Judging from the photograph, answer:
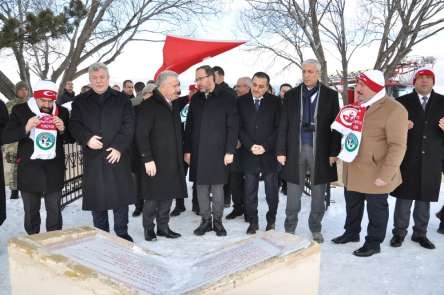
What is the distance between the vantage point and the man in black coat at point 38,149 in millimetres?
4008

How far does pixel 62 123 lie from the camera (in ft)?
13.6

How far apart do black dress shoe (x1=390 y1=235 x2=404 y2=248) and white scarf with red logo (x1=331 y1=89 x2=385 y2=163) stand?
1185 mm

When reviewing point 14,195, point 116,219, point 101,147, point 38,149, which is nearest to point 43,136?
point 38,149

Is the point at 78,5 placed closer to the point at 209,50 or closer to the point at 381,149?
the point at 209,50

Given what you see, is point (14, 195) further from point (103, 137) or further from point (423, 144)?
point (423, 144)

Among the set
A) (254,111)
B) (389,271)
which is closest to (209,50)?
(254,111)

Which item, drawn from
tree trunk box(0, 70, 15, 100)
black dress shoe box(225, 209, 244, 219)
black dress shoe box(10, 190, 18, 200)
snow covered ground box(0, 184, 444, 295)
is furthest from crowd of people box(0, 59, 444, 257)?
tree trunk box(0, 70, 15, 100)

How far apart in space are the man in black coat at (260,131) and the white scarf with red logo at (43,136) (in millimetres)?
2087

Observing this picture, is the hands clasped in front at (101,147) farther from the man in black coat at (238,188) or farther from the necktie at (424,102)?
the necktie at (424,102)


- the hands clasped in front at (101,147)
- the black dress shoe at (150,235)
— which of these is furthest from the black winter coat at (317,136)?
the hands clasped in front at (101,147)

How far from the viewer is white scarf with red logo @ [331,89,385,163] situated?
4055 millimetres

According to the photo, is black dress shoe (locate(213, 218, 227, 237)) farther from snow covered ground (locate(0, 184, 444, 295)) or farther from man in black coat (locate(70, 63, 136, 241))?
man in black coat (locate(70, 63, 136, 241))

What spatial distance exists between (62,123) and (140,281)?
2.15m

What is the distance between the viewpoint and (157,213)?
4.96m
